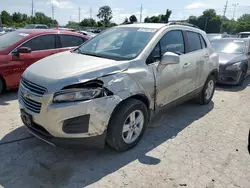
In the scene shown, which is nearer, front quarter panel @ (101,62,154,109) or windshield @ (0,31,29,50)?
front quarter panel @ (101,62,154,109)

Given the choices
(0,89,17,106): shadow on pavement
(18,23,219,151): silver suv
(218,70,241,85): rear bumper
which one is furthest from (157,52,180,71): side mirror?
(218,70,241,85): rear bumper

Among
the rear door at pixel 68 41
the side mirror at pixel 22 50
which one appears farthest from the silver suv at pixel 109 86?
the rear door at pixel 68 41

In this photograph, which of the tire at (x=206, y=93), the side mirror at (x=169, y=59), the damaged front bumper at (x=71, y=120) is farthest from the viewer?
the tire at (x=206, y=93)

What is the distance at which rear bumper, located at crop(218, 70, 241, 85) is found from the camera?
7036 millimetres

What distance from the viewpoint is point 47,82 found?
267cm

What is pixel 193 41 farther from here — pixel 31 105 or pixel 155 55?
pixel 31 105

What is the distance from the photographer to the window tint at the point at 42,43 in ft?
18.2

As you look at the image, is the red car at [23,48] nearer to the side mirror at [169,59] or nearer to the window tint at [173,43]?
the window tint at [173,43]

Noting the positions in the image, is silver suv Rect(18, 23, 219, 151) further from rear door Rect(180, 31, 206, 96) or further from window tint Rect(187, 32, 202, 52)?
window tint Rect(187, 32, 202, 52)

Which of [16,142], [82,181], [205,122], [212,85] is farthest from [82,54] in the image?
[212,85]

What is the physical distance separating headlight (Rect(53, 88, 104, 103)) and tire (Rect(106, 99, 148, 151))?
1.43 feet

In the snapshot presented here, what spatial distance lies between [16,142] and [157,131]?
7.27ft

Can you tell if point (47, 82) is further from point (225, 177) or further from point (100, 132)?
point (225, 177)

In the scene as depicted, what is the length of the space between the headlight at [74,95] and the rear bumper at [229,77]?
5641 mm
